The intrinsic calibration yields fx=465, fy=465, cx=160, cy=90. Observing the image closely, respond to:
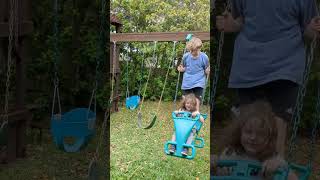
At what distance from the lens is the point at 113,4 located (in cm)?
398

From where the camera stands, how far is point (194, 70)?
11.9 ft

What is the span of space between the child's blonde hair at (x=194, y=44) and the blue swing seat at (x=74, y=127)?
3.86ft

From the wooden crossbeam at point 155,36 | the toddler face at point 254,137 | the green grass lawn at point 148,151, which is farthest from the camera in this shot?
the green grass lawn at point 148,151

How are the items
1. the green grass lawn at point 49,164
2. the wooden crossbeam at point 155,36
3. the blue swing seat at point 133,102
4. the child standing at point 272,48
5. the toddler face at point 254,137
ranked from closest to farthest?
the child standing at point 272,48, the toddler face at point 254,137, the green grass lawn at point 49,164, the wooden crossbeam at point 155,36, the blue swing seat at point 133,102

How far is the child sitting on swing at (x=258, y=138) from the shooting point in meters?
2.34

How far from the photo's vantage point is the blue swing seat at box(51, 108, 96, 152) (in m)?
2.59

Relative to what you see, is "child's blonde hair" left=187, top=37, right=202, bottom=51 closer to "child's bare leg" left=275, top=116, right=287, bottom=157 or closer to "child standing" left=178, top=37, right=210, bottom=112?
"child standing" left=178, top=37, right=210, bottom=112

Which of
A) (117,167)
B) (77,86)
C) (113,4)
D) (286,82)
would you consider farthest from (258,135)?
(113,4)

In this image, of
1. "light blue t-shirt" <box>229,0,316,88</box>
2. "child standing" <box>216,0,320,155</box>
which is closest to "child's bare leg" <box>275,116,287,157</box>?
"child standing" <box>216,0,320,155</box>

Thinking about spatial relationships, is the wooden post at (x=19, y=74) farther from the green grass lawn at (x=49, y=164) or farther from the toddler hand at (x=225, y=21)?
the toddler hand at (x=225, y=21)

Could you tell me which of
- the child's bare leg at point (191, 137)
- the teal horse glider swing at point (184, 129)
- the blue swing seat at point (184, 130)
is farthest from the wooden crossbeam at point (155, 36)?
the child's bare leg at point (191, 137)

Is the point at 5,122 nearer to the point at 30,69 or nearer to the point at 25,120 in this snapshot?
the point at 25,120

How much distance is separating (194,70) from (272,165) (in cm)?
143

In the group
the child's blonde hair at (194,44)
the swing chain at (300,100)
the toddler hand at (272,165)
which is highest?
the child's blonde hair at (194,44)
